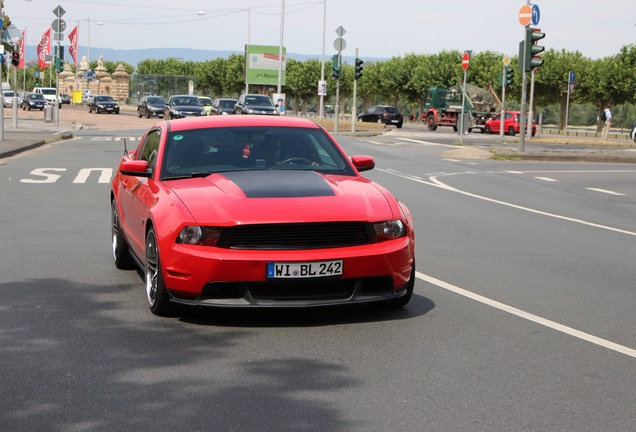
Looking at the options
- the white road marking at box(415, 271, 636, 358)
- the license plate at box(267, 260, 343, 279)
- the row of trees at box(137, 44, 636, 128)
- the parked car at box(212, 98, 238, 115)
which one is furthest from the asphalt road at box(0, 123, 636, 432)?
the row of trees at box(137, 44, 636, 128)

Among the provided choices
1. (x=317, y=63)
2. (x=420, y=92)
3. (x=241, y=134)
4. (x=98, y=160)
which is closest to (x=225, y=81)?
(x=317, y=63)

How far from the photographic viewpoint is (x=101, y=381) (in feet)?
17.9

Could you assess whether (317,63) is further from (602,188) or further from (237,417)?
(237,417)

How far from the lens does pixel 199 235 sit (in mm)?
6832

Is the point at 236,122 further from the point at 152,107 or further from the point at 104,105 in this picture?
the point at 104,105

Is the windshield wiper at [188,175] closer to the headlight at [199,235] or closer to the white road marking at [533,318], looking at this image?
the headlight at [199,235]

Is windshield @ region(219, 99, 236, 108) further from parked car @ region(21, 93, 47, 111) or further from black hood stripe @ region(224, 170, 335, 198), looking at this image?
black hood stripe @ region(224, 170, 335, 198)

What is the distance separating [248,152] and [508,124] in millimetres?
52321

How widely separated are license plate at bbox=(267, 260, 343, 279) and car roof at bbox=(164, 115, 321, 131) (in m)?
2.17

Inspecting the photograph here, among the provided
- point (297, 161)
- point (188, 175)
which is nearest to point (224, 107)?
point (297, 161)

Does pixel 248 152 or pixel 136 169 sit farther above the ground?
pixel 248 152

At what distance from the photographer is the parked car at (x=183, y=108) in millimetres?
53438

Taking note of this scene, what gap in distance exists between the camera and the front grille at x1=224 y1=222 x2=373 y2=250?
266 inches

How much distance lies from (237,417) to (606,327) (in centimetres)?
331
